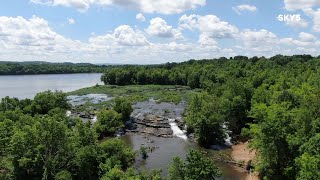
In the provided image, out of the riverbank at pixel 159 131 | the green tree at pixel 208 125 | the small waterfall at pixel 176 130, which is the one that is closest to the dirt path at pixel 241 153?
the riverbank at pixel 159 131

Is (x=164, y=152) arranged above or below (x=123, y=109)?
below

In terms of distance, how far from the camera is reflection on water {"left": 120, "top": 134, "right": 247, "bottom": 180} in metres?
49.7

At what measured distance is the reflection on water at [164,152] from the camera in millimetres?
49656

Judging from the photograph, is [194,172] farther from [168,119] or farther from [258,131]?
[168,119]

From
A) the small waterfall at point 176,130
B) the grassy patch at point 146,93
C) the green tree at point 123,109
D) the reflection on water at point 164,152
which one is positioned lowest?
the reflection on water at point 164,152

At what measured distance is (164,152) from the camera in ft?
195

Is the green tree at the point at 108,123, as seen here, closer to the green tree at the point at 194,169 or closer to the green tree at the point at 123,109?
the green tree at the point at 123,109

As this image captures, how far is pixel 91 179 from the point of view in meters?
41.5

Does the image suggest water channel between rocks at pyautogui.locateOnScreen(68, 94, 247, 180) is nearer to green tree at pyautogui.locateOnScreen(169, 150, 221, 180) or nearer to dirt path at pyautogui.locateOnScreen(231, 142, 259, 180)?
dirt path at pyautogui.locateOnScreen(231, 142, 259, 180)

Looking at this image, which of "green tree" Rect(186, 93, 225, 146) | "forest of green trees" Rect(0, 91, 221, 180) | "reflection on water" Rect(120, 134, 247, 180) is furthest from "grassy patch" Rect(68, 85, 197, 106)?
"forest of green trees" Rect(0, 91, 221, 180)

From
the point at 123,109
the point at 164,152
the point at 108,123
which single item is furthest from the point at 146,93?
the point at 164,152

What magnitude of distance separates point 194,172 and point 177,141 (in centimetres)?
3362

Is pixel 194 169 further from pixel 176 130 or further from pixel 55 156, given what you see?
pixel 176 130

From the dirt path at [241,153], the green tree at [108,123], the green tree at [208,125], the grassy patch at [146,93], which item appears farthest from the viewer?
the grassy patch at [146,93]
